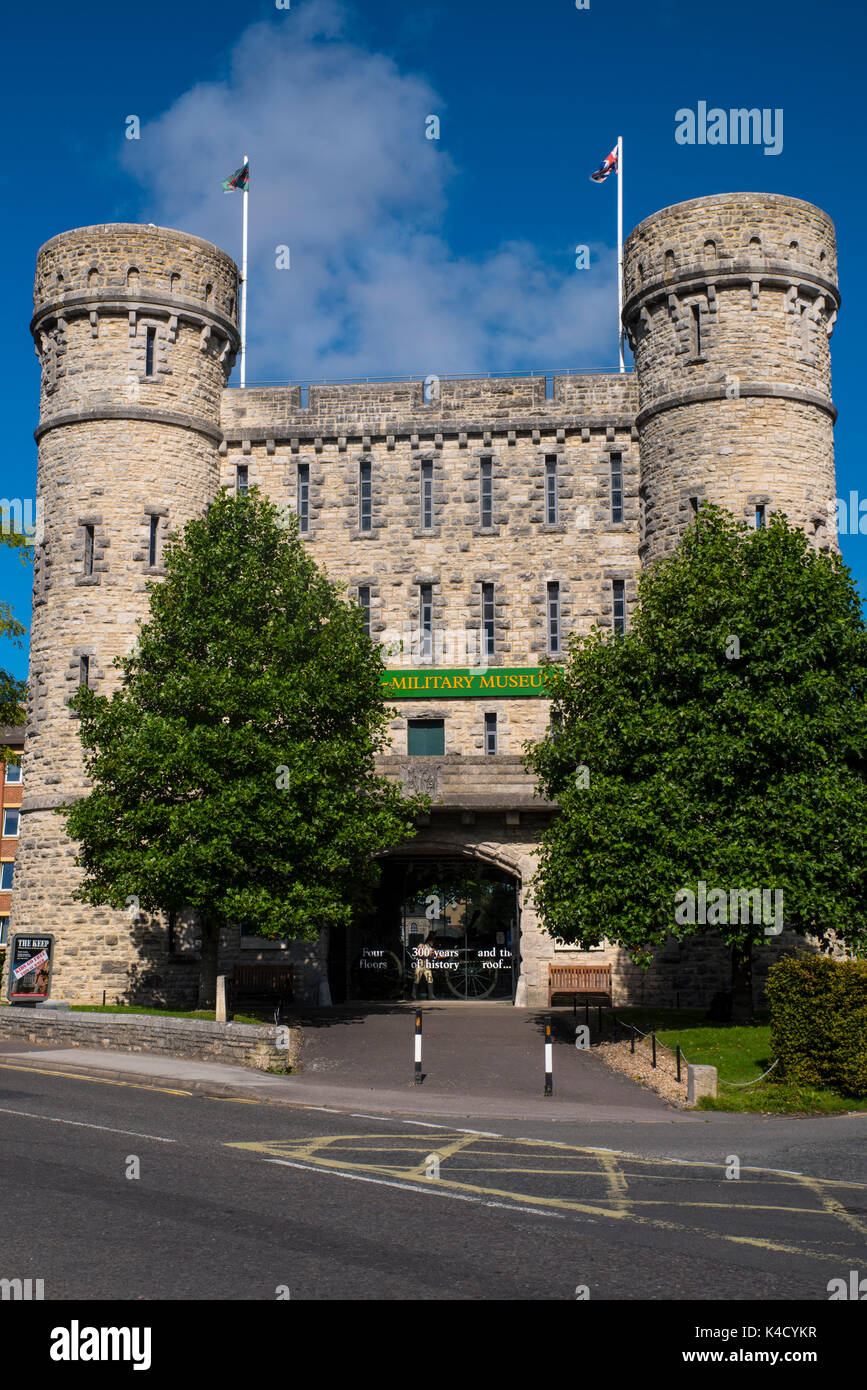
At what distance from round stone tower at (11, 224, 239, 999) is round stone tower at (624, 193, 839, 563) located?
517 inches

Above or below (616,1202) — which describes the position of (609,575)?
above

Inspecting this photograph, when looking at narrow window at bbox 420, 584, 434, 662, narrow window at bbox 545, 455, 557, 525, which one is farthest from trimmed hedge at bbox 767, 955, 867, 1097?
narrow window at bbox 545, 455, 557, 525

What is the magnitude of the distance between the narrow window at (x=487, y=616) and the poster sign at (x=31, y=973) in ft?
48.4

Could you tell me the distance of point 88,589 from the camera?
33.2 meters

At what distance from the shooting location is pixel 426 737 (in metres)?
35.6

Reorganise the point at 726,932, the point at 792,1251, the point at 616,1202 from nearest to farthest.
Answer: the point at 792,1251, the point at 616,1202, the point at 726,932

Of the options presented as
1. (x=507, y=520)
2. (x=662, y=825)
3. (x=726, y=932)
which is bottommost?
(x=726, y=932)

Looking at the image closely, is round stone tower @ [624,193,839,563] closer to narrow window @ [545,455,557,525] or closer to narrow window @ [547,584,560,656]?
narrow window @ [545,455,557,525]

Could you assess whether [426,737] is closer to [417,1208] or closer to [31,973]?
[31,973]

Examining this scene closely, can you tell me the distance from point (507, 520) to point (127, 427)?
36.6 feet

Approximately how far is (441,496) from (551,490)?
3.28 meters

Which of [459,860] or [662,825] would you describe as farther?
[459,860]
